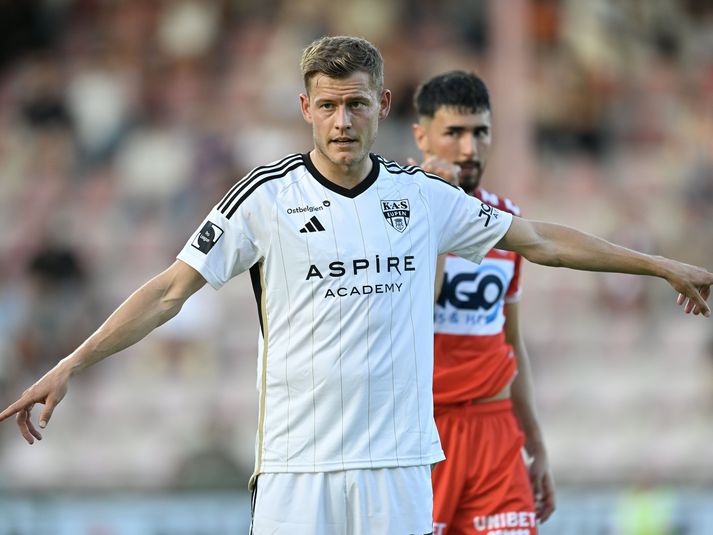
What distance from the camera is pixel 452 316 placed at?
6.02m

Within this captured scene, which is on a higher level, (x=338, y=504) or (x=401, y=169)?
(x=401, y=169)

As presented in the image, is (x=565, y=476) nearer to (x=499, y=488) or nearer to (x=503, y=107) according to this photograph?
(x=503, y=107)

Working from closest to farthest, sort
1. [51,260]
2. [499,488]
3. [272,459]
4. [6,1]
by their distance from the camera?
[272,459] → [499,488] → [51,260] → [6,1]

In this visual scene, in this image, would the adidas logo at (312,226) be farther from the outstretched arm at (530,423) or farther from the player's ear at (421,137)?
the outstretched arm at (530,423)

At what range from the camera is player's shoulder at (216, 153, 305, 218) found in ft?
15.3

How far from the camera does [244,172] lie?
46.6ft

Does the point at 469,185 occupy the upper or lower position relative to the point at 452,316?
upper

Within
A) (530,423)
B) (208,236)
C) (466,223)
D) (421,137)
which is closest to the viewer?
(208,236)

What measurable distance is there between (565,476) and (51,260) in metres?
5.41

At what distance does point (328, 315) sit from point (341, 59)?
0.88 metres

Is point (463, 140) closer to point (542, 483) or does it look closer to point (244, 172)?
point (542, 483)

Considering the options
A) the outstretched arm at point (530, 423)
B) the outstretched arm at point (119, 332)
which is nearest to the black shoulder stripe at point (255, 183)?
the outstretched arm at point (119, 332)

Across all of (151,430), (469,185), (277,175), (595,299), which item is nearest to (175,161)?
(151,430)

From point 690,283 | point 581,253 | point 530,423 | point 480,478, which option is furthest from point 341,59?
point 530,423
